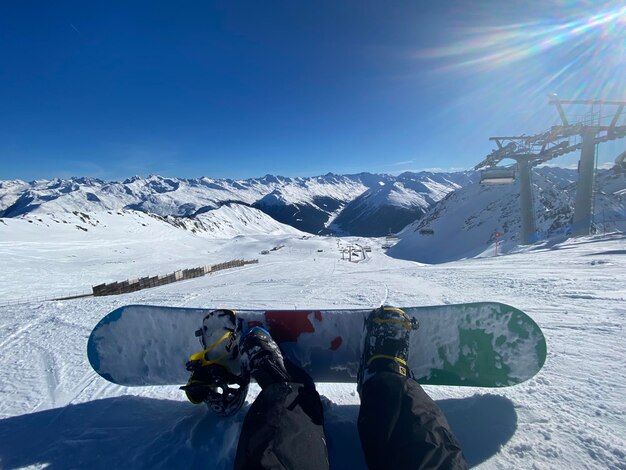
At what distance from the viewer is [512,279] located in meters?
9.12

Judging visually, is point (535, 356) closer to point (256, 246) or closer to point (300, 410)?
point (300, 410)

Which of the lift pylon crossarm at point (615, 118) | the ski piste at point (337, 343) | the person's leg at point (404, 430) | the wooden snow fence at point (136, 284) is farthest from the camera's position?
the lift pylon crossarm at point (615, 118)

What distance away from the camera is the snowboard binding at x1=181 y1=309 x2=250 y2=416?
2.95 meters

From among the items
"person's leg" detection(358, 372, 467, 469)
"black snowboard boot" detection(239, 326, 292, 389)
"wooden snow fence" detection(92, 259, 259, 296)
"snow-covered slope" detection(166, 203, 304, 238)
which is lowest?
"wooden snow fence" detection(92, 259, 259, 296)

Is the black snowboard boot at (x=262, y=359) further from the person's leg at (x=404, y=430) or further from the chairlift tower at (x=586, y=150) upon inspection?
the chairlift tower at (x=586, y=150)

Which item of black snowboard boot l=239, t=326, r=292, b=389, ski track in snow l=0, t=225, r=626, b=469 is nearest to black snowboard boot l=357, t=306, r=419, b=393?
ski track in snow l=0, t=225, r=626, b=469

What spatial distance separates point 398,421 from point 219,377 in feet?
5.62

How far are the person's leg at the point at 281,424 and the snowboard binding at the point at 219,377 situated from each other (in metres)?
0.26

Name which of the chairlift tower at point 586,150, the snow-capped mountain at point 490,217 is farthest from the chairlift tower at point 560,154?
the snow-capped mountain at point 490,217

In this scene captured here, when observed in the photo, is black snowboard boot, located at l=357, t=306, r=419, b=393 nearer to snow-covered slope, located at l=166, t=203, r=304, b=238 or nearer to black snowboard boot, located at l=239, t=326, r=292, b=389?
black snowboard boot, located at l=239, t=326, r=292, b=389

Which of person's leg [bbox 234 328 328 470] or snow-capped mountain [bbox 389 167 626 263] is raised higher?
snow-capped mountain [bbox 389 167 626 263]

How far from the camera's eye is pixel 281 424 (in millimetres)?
2146

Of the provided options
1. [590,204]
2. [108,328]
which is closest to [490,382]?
[108,328]

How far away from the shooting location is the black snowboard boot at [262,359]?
2.78 m
